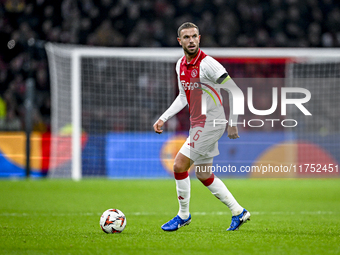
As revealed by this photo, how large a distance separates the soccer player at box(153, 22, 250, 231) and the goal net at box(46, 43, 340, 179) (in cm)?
685

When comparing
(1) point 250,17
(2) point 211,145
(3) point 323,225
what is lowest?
(3) point 323,225

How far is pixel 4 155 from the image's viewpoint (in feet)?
40.9

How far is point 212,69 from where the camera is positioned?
4.64m

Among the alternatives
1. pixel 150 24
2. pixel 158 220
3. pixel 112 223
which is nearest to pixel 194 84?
pixel 112 223

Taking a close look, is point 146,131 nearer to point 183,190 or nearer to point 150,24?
point 150,24

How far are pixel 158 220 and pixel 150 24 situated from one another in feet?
46.2

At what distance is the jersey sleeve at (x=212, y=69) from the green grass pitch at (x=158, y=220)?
144cm

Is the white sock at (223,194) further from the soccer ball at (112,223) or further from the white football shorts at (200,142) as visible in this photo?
the soccer ball at (112,223)

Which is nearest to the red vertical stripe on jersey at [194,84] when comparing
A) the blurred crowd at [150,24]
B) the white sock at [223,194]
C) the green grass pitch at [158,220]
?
the white sock at [223,194]

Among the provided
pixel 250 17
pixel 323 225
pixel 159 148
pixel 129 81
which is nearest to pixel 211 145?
pixel 323 225

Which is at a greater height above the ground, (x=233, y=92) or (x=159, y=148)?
(x=233, y=92)

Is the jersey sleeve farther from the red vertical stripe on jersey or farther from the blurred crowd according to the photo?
the blurred crowd

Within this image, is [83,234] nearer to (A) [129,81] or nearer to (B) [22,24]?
(A) [129,81]

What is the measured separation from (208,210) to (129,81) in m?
6.77
